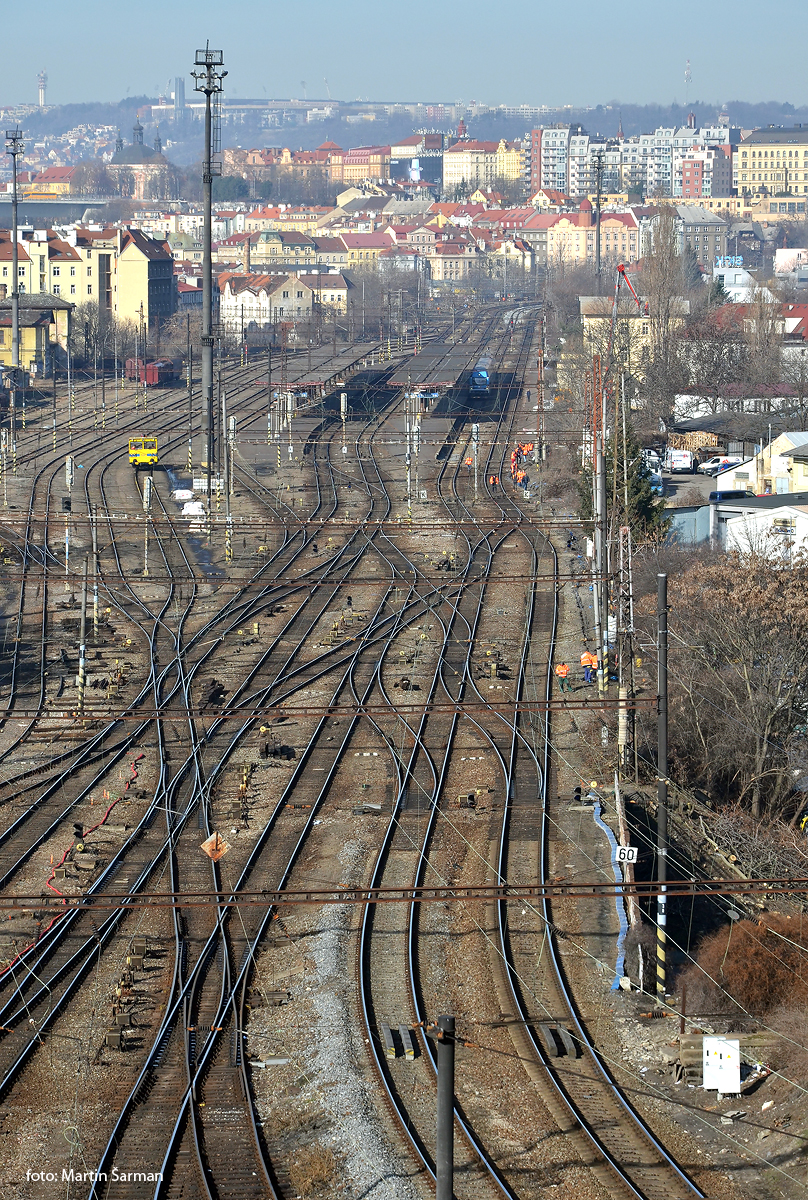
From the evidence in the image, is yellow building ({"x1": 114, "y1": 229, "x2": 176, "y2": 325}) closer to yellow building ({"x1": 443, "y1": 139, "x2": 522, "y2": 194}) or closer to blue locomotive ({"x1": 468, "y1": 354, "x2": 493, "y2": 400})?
blue locomotive ({"x1": 468, "y1": 354, "x2": 493, "y2": 400})

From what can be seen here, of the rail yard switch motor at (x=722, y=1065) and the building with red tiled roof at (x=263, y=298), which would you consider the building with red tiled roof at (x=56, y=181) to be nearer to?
the building with red tiled roof at (x=263, y=298)

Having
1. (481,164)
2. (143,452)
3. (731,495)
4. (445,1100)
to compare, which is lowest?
(445,1100)

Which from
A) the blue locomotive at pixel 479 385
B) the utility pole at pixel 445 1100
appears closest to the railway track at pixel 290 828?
the utility pole at pixel 445 1100

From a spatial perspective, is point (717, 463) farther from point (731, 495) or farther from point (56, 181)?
point (56, 181)

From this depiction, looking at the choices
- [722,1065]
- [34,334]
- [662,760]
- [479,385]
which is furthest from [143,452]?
[722,1065]

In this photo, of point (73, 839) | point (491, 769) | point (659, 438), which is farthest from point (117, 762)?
point (659, 438)

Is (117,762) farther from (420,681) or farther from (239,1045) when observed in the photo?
(239,1045)

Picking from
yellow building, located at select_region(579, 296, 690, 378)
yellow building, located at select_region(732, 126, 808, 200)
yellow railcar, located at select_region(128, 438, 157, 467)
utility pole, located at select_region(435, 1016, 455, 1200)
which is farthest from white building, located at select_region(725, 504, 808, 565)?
Result: yellow building, located at select_region(732, 126, 808, 200)

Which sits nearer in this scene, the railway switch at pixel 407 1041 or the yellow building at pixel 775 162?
the railway switch at pixel 407 1041
